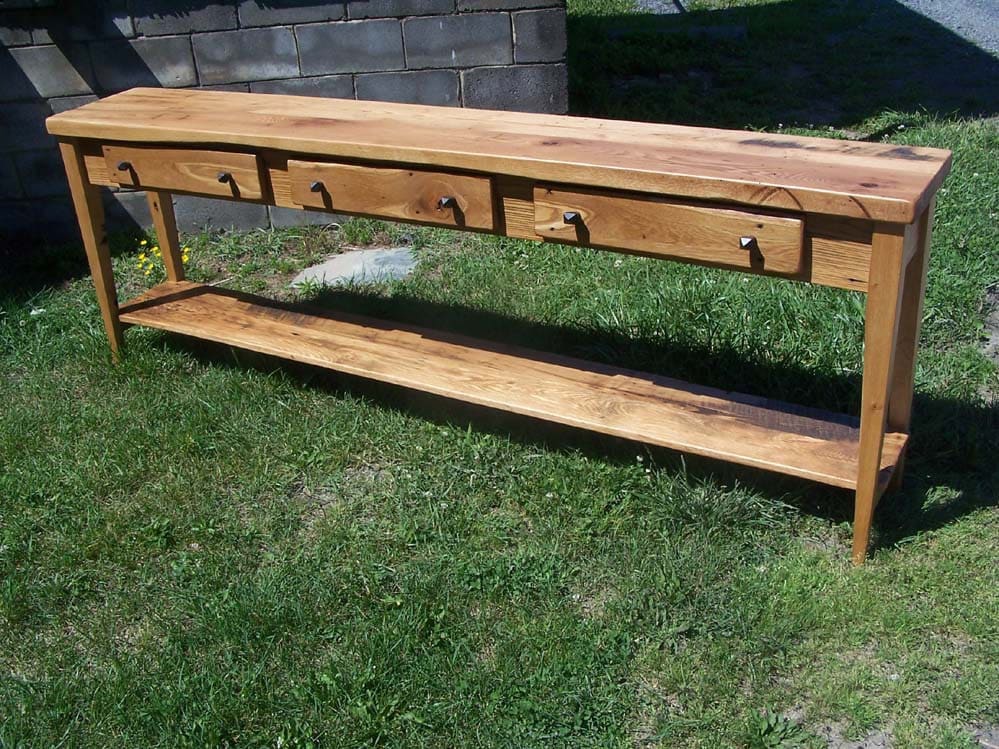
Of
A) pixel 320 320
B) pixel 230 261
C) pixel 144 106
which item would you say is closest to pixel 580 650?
pixel 320 320

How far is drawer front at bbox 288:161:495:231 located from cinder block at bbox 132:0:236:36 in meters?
2.35

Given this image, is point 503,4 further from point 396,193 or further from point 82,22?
point 396,193

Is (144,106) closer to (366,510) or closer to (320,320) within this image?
(320,320)

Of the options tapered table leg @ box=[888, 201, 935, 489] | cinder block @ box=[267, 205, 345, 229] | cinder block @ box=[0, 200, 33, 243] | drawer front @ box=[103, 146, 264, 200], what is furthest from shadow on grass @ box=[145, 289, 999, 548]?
cinder block @ box=[0, 200, 33, 243]

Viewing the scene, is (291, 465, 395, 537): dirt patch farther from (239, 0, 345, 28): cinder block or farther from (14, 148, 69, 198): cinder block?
(14, 148, 69, 198): cinder block

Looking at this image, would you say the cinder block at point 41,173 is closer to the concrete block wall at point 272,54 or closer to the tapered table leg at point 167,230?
the concrete block wall at point 272,54

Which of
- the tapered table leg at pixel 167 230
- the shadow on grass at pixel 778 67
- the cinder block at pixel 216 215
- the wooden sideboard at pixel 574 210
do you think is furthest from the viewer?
the shadow on grass at pixel 778 67

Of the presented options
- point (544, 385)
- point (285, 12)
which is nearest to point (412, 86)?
point (285, 12)

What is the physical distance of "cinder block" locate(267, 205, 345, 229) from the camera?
19.3 feet

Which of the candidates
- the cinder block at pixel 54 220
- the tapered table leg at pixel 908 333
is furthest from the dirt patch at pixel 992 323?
the cinder block at pixel 54 220

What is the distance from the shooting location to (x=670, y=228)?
2863 millimetres

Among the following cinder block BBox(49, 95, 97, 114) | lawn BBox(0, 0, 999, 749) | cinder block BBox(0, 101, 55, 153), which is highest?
cinder block BBox(49, 95, 97, 114)

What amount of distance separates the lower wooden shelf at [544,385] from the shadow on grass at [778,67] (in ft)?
11.8

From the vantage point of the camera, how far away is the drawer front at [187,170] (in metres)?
3.64
